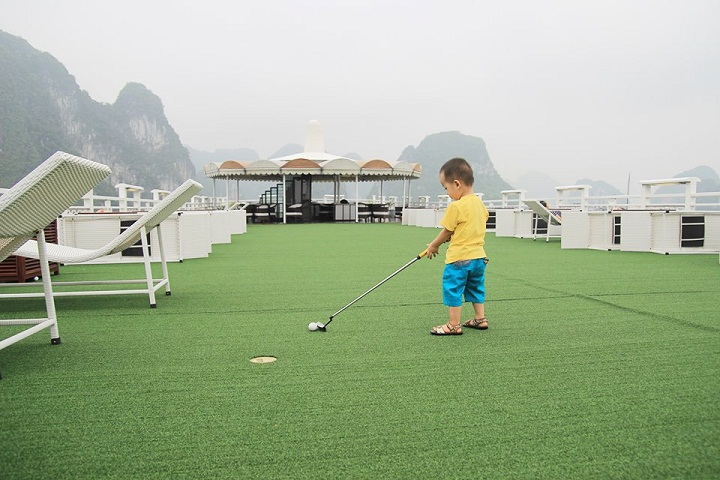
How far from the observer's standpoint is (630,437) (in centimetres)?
164

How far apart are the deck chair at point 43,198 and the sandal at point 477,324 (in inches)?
85.8

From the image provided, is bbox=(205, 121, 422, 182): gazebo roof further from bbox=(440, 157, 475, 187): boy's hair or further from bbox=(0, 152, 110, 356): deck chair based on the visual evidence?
bbox=(0, 152, 110, 356): deck chair

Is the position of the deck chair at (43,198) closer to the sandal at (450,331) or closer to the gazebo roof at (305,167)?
the sandal at (450,331)

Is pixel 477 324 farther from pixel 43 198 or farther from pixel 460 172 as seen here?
pixel 43 198

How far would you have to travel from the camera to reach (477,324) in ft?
10.3

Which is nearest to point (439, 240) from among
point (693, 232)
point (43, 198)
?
point (43, 198)

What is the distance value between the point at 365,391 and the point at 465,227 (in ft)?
4.13

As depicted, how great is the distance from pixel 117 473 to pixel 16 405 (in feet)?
2.51

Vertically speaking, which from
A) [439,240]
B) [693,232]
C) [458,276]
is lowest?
[693,232]

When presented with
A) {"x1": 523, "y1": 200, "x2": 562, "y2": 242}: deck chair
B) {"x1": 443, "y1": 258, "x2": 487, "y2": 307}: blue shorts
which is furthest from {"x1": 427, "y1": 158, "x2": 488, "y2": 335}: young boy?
{"x1": 523, "y1": 200, "x2": 562, "y2": 242}: deck chair

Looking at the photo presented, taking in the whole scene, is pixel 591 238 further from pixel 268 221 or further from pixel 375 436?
pixel 268 221

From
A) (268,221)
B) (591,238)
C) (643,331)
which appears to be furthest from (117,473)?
(268,221)

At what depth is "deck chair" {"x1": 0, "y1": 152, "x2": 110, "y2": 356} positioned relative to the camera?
7.44ft

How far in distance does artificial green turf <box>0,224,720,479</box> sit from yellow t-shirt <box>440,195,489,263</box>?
0.46 meters
